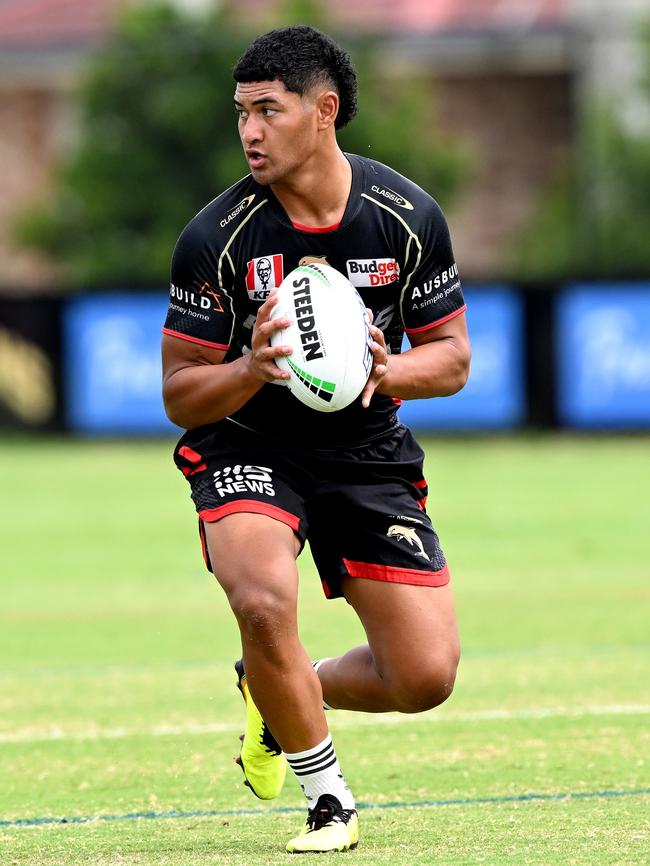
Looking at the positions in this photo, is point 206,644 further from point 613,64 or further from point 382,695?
point 613,64

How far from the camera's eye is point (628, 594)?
11.4m

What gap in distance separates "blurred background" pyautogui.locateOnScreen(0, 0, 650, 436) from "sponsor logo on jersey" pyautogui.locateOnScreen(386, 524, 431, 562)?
15.3 metres

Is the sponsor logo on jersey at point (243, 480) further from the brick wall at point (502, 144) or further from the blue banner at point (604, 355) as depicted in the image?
the brick wall at point (502, 144)

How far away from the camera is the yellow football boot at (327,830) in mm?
5355

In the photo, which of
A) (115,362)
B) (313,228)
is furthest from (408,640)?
(115,362)

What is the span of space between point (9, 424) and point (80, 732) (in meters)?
15.6

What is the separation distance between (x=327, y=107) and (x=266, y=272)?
1.88 ft

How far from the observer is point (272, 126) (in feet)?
18.7

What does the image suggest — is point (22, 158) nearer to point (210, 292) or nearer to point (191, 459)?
point (191, 459)

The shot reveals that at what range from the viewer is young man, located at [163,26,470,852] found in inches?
218

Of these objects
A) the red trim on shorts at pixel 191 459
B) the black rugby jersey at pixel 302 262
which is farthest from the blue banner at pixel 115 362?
the black rugby jersey at pixel 302 262

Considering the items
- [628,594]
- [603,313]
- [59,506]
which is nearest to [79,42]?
[603,313]

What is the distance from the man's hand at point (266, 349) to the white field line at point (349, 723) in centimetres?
252

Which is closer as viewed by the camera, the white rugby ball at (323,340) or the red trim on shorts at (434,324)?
the white rugby ball at (323,340)
